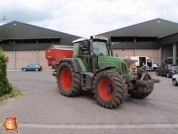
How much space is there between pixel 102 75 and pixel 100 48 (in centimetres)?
178

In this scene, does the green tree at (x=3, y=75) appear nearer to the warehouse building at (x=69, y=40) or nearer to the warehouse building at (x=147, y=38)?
the warehouse building at (x=69, y=40)

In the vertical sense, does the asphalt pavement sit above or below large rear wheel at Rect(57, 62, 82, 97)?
below

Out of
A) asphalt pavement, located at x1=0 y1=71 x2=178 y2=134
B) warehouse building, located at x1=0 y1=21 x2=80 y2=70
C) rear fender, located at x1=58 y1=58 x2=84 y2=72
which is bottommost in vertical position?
asphalt pavement, located at x1=0 y1=71 x2=178 y2=134

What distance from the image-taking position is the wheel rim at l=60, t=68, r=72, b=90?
29.7ft

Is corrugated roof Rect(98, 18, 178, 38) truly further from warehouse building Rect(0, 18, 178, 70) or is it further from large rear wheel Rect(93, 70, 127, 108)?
large rear wheel Rect(93, 70, 127, 108)

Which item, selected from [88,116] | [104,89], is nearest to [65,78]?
[104,89]

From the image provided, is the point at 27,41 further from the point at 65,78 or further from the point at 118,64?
the point at 118,64

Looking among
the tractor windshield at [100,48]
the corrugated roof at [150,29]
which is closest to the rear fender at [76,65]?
the tractor windshield at [100,48]

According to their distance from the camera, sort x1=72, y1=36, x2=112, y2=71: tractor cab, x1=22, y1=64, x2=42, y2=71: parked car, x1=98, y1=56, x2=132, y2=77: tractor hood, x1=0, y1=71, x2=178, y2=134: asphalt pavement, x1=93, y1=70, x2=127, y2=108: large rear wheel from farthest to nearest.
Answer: x1=22, y1=64, x2=42, y2=71: parked car → x1=72, y1=36, x2=112, y2=71: tractor cab → x1=98, y1=56, x2=132, y2=77: tractor hood → x1=93, y1=70, x2=127, y2=108: large rear wheel → x1=0, y1=71, x2=178, y2=134: asphalt pavement

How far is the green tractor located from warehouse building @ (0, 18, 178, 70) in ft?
74.9

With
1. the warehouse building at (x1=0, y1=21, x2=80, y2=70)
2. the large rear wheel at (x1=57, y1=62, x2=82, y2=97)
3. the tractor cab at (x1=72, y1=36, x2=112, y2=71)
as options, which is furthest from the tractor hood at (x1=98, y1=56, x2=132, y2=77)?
the warehouse building at (x1=0, y1=21, x2=80, y2=70)

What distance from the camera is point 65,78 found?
9.21 meters

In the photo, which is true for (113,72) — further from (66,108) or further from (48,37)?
(48,37)

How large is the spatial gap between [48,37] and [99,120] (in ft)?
96.7
